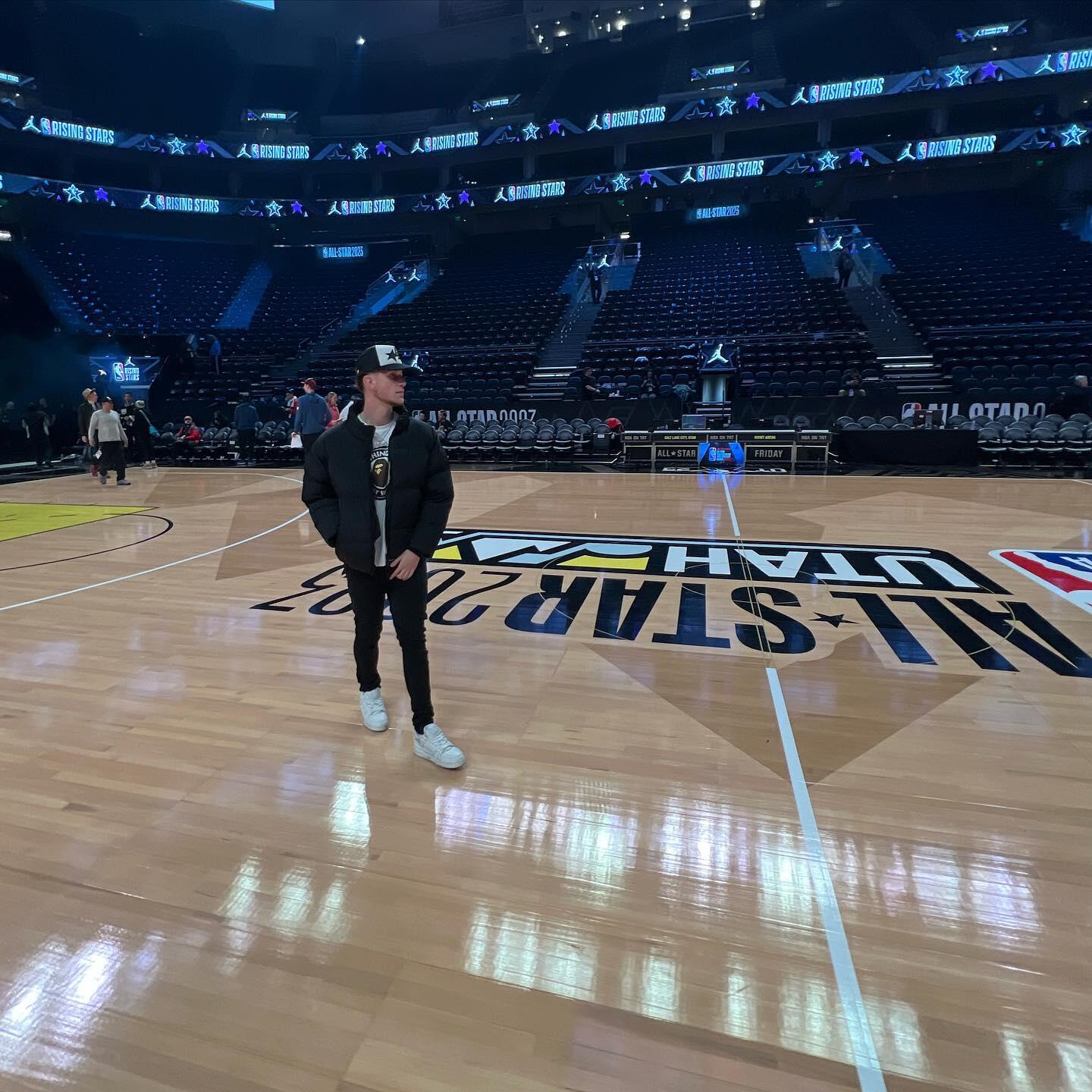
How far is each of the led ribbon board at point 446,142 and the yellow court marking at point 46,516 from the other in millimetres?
24562

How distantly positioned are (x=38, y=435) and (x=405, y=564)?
15584 millimetres

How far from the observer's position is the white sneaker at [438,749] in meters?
2.37

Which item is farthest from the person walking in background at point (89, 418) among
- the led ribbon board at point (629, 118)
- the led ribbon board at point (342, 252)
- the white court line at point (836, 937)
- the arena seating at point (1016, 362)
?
the led ribbon board at point (629, 118)

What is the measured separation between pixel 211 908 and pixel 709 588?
11.3 feet

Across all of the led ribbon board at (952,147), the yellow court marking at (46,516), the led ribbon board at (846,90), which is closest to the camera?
the yellow court marking at (46,516)

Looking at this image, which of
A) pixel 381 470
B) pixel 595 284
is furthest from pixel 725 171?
pixel 381 470

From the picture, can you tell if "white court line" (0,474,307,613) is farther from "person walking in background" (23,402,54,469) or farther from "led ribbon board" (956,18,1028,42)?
"led ribbon board" (956,18,1028,42)

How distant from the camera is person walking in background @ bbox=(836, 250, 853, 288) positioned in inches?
750

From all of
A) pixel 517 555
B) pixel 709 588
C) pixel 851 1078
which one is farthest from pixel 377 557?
pixel 517 555

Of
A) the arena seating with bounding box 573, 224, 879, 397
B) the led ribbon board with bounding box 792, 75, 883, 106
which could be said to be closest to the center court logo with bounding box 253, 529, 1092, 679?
the arena seating with bounding box 573, 224, 879, 397

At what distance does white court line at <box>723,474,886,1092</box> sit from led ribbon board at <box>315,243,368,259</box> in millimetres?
31164

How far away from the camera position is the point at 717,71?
2808 cm

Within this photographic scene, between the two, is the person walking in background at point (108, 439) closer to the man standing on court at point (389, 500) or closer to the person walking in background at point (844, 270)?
the man standing on court at point (389, 500)

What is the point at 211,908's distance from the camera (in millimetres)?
1736
